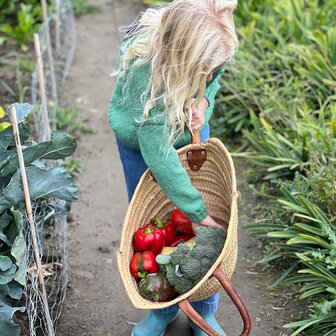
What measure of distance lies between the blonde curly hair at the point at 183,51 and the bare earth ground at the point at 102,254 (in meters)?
1.29

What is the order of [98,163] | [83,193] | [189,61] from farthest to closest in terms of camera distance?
[98,163]
[83,193]
[189,61]

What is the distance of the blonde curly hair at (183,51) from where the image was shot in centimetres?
287

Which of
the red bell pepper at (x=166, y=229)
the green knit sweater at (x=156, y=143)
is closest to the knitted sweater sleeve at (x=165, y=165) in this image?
the green knit sweater at (x=156, y=143)

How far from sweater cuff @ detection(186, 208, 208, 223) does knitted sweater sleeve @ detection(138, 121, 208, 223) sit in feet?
0.10

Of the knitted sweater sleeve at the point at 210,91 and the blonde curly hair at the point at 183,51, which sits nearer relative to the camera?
the blonde curly hair at the point at 183,51

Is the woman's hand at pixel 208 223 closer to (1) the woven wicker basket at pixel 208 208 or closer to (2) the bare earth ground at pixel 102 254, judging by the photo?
(1) the woven wicker basket at pixel 208 208

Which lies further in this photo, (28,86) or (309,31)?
(28,86)

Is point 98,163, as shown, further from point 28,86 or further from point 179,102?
point 179,102

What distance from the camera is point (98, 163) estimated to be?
5.49 metres

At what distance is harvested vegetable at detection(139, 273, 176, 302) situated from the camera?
314 centimetres

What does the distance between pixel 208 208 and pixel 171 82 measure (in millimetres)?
804

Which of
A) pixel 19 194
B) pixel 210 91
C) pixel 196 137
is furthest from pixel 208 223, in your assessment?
pixel 19 194

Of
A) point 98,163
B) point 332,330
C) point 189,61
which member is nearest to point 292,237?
point 332,330

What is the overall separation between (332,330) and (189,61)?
1496 millimetres
